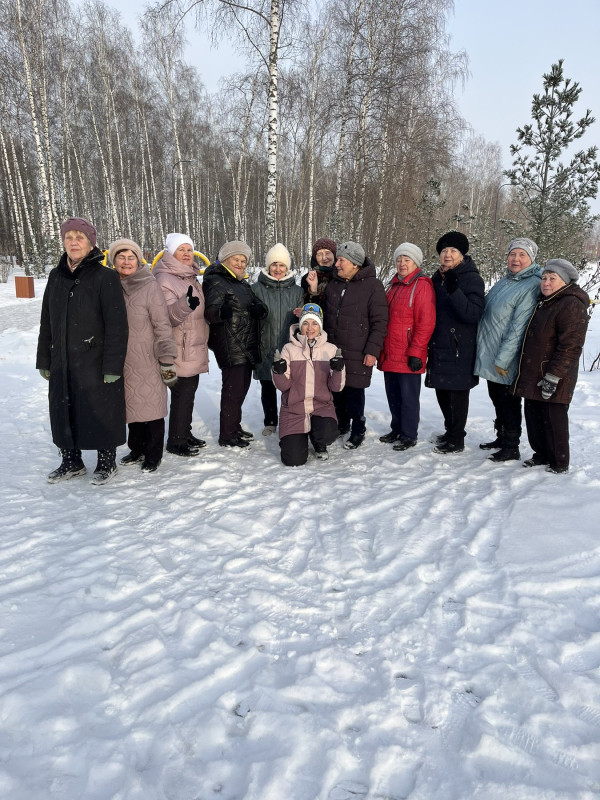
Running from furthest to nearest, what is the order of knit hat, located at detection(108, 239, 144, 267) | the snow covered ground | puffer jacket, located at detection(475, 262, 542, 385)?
puffer jacket, located at detection(475, 262, 542, 385) < knit hat, located at detection(108, 239, 144, 267) < the snow covered ground

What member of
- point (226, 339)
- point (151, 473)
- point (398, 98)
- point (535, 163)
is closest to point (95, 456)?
point (151, 473)

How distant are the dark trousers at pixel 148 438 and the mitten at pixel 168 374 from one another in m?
0.32

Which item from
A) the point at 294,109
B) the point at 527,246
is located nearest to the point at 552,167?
the point at 527,246

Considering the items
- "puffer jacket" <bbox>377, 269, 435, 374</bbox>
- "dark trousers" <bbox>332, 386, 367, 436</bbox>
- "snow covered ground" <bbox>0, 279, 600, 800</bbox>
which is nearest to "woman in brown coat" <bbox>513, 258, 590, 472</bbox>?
"snow covered ground" <bbox>0, 279, 600, 800</bbox>

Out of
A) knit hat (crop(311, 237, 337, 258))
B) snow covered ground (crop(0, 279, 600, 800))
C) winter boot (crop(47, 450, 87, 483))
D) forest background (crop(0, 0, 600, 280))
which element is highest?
forest background (crop(0, 0, 600, 280))

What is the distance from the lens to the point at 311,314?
13.5ft

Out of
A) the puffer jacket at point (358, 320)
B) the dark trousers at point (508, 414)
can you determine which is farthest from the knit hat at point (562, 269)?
the puffer jacket at point (358, 320)

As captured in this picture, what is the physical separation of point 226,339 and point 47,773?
3295 mm

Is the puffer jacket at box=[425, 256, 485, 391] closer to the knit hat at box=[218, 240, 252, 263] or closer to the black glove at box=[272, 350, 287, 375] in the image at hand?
the black glove at box=[272, 350, 287, 375]

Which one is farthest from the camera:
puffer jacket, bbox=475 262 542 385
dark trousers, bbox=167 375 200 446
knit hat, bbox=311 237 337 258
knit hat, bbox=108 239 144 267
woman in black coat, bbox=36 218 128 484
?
knit hat, bbox=311 237 337 258

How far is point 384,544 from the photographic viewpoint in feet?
9.46

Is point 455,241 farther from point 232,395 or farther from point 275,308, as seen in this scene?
point 232,395

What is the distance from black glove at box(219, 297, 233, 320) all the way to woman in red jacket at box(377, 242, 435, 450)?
58.9 inches

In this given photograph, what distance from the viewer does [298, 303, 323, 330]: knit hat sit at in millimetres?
4102
